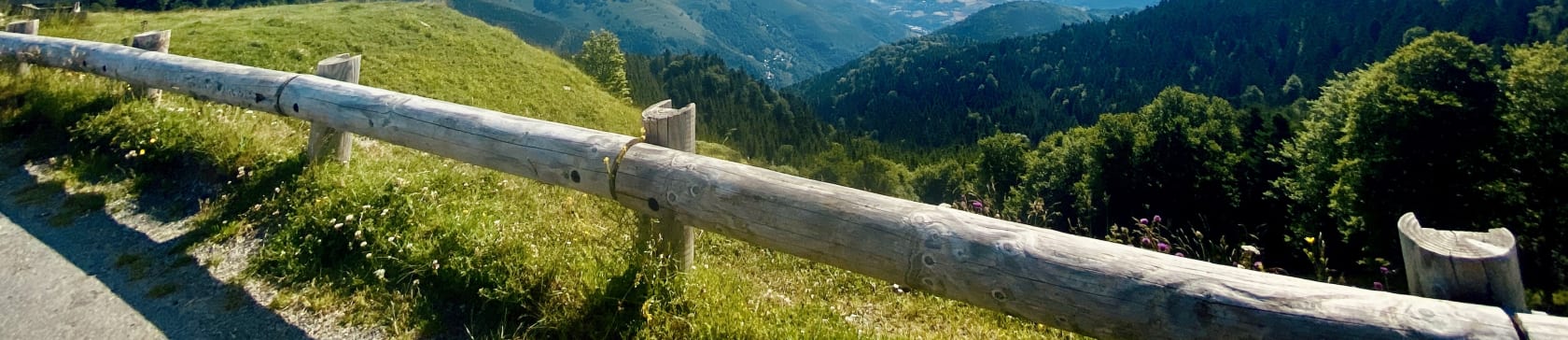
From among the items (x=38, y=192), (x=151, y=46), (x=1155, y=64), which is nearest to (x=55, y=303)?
(x=38, y=192)

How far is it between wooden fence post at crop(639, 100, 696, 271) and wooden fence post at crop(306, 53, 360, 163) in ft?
11.7

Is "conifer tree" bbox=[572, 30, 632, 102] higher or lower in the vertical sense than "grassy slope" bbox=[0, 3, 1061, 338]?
lower

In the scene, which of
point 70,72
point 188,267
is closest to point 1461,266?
point 188,267

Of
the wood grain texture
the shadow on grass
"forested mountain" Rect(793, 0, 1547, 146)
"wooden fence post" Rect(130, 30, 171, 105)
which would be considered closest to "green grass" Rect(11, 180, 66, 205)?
the shadow on grass

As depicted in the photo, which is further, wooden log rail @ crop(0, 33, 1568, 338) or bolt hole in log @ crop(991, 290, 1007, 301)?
bolt hole in log @ crop(991, 290, 1007, 301)

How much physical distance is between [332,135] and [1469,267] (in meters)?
7.70

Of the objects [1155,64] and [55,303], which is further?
[1155,64]

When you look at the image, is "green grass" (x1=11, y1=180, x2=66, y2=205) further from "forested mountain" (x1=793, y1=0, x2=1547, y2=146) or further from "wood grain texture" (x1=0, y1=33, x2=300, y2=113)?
"forested mountain" (x1=793, y1=0, x2=1547, y2=146)

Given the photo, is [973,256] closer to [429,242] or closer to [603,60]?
[429,242]

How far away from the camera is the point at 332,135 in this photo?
631 centimetres

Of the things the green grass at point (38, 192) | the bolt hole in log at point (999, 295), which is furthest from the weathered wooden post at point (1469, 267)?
the green grass at point (38, 192)

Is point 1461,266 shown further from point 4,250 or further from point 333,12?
point 333,12

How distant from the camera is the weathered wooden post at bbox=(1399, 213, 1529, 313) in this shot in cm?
250

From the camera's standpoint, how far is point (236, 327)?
409 centimetres
